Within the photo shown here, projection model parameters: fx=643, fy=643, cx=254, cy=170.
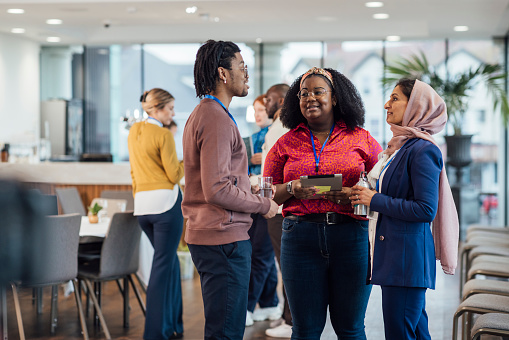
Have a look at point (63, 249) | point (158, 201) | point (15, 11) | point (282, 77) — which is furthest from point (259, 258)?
point (282, 77)

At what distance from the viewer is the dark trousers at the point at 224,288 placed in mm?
2527

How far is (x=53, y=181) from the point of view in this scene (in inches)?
292

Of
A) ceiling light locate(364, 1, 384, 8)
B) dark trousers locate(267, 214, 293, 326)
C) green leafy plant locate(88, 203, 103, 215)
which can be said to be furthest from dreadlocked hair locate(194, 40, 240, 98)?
ceiling light locate(364, 1, 384, 8)

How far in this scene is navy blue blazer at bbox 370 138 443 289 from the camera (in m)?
2.48

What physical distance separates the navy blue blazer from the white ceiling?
20.1 ft

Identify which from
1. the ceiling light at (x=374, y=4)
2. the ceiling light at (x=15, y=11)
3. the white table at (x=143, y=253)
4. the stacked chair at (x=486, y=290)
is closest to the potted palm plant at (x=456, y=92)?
the ceiling light at (x=374, y=4)

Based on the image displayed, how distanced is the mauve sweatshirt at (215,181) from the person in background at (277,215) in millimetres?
1723

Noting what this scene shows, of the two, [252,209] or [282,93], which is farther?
[282,93]

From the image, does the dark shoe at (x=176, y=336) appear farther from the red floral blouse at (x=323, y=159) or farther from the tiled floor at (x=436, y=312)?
the red floral blouse at (x=323, y=159)

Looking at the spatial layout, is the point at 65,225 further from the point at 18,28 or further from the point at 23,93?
the point at 23,93

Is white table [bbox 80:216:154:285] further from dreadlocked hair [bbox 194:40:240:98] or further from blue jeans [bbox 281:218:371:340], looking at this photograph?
dreadlocked hair [bbox 194:40:240:98]

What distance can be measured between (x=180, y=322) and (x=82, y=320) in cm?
67

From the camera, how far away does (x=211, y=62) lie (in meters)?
2.59

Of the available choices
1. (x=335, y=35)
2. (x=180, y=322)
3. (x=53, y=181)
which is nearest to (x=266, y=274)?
(x=180, y=322)
